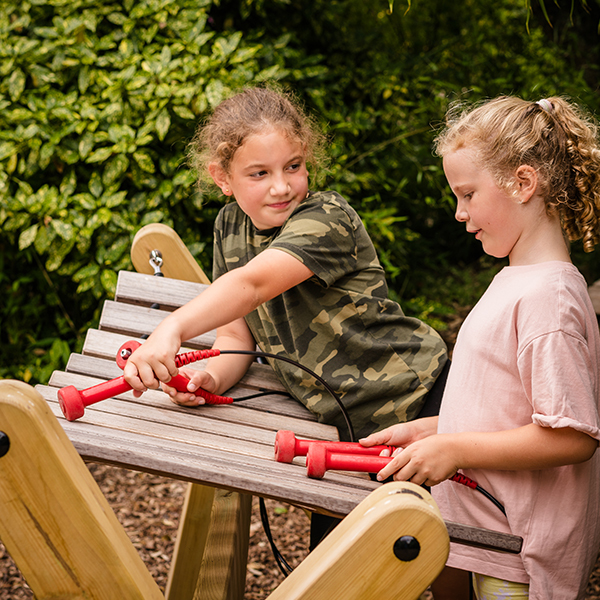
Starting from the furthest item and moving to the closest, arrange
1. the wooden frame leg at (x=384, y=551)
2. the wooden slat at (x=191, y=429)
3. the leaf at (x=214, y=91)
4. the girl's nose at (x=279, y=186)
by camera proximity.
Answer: the leaf at (x=214, y=91)
the girl's nose at (x=279, y=186)
the wooden slat at (x=191, y=429)
the wooden frame leg at (x=384, y=551)

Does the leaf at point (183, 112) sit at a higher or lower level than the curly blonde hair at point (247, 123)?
higher

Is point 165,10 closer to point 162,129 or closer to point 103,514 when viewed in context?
point 162,129

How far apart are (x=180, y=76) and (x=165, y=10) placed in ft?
1.16

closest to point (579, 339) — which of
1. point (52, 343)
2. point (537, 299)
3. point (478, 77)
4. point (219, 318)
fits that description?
point (537, 299)

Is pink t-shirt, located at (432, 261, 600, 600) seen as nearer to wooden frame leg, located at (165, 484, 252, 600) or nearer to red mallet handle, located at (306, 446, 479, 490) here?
red mallet handle, located at (306, 446, 479, 490)

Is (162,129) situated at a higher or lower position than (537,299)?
higher

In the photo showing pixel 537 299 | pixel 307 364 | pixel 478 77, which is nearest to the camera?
pixel 537 299

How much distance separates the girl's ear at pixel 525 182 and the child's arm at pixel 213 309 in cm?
46

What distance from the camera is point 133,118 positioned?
2.64 m

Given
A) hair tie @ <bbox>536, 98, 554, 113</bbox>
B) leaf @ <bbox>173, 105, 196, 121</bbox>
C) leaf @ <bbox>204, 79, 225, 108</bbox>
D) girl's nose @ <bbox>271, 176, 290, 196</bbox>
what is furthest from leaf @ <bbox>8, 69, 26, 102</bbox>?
hair tie @ <bbox>536, 98, 554, 113</bbox>

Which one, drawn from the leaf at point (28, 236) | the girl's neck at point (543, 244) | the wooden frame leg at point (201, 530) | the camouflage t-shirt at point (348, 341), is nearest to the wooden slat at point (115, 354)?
the camouflage t-shirt at point (348, 341)

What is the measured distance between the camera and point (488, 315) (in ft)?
3.86

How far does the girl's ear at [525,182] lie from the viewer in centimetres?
115

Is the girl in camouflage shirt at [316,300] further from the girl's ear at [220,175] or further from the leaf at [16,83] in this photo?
the leaf at [16,83]
